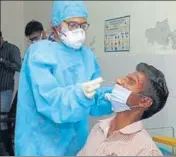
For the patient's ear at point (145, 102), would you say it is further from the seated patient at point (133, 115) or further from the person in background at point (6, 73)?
the person in background at point (6, 73)

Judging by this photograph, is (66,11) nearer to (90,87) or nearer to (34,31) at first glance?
(90,87)

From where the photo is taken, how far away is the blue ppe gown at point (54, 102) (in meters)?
1.26

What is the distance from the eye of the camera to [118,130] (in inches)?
54.1

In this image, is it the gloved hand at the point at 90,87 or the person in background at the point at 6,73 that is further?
the person in background at the point at 6,73

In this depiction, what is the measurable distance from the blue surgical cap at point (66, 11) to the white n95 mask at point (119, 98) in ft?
1.23

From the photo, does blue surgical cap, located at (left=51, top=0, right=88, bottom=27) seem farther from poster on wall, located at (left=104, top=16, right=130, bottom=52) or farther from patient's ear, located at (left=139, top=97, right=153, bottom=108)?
poster on wall, located at (left=104, top=16, right=130, bottom=52)

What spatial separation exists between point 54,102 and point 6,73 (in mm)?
1915

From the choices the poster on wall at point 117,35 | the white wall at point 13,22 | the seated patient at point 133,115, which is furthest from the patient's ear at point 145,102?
the white wall at point 13,22

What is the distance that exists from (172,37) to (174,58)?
0.15 meters

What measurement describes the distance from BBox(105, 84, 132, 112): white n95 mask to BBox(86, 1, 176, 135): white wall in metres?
0.60

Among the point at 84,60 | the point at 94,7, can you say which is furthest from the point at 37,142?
the point at 94,7

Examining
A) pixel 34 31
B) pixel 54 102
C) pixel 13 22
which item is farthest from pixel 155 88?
pixel 13 22

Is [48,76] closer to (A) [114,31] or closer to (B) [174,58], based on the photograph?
(B) [174,58]

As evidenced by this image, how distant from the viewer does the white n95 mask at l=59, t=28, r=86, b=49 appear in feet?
4.81
